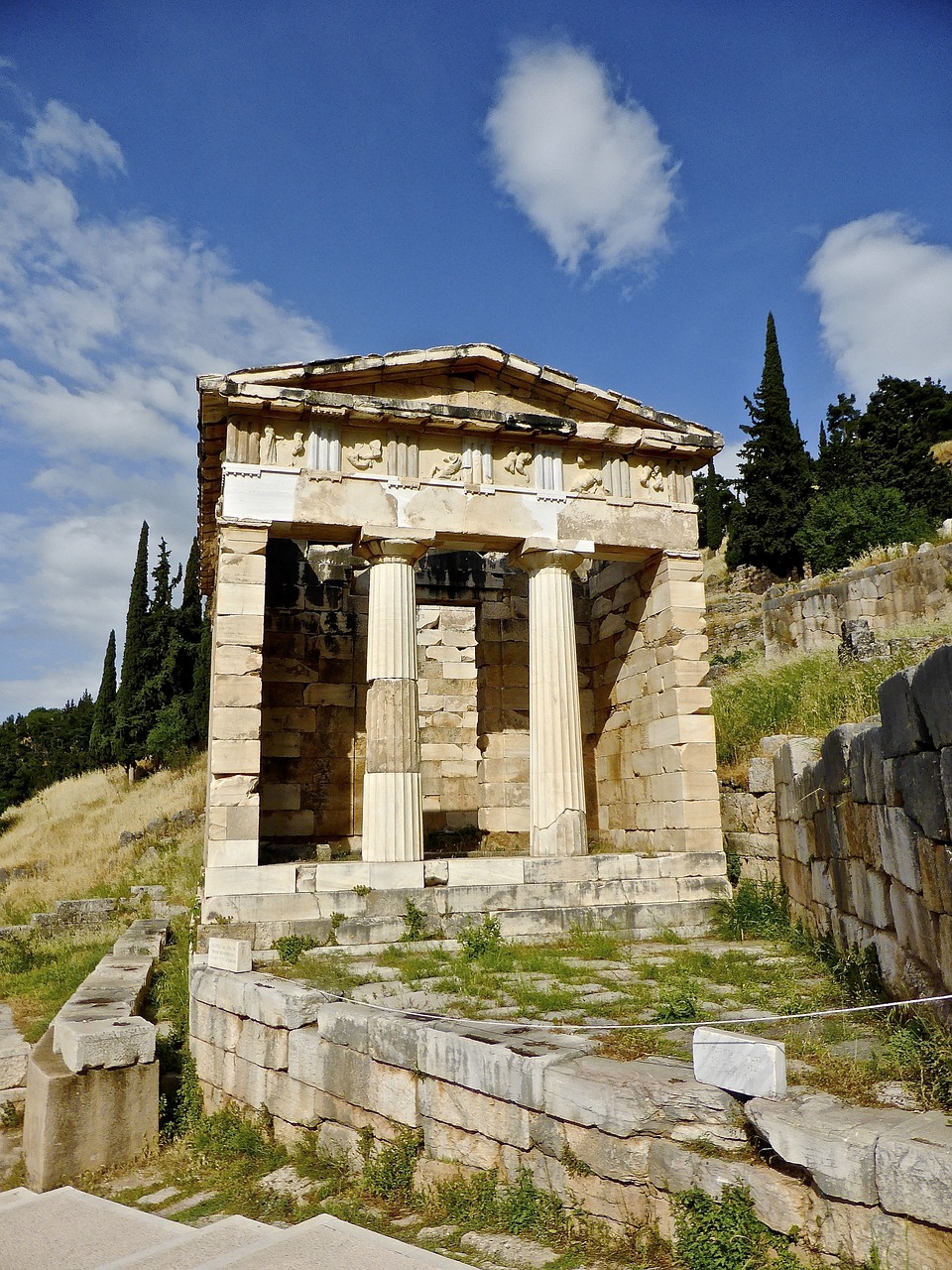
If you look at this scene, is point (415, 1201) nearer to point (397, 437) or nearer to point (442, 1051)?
point (442, 1051)

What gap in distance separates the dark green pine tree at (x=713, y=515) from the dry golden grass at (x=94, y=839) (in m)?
26.8

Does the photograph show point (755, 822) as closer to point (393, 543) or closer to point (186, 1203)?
point (393, 543)

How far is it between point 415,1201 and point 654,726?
902 centimetres

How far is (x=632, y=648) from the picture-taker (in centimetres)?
1481

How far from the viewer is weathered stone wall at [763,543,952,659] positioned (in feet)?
60.3

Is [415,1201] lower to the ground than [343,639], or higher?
lower

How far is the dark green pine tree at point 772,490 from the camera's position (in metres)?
32.1

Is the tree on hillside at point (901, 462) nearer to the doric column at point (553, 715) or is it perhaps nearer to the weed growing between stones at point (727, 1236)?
the doric column at point (553, 715)

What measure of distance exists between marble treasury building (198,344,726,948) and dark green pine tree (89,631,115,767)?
18.7 metres

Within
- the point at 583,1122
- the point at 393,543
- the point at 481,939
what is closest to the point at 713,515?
the point at 393,543

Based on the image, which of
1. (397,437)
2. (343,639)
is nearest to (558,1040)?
(397,437)

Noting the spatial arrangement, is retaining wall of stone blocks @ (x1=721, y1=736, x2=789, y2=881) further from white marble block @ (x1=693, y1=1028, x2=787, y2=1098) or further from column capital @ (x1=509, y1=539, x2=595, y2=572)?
white marble block @ (x1=693, y1=1028, x2=787, y2=1098)

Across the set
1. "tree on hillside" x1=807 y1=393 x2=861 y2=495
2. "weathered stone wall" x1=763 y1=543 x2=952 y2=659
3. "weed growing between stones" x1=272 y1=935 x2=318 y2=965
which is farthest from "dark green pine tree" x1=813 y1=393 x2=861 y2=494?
"weed growing between stones" x1=272 y1=935 x2=318 y2=965

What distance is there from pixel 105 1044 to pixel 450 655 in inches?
376
